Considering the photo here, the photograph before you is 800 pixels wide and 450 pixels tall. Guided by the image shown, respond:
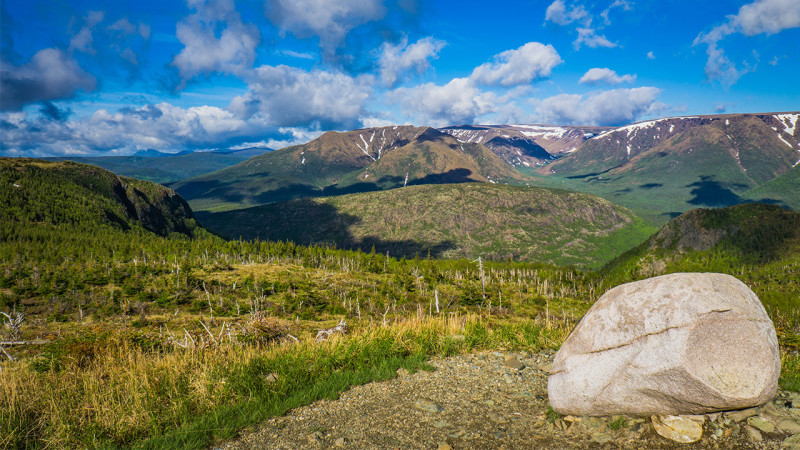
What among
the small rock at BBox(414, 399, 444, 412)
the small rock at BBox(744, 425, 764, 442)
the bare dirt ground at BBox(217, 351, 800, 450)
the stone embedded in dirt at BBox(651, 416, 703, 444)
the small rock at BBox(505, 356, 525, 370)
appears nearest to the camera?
the small rock at BBox(744, 425, 764, 442)

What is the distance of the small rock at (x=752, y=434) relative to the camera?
20.8 feet

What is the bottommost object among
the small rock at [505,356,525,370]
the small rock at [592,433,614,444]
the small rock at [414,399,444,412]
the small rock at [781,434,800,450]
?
the small rock at [505,356,525,370]

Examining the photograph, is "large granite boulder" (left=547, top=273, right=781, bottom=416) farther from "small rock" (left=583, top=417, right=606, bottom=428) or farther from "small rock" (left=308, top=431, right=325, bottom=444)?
"small rock" (left=308, top=431, right=325, bottom=444)

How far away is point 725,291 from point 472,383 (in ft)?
20.3

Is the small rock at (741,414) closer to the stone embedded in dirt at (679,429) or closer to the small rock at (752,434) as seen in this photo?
the small rock at (752,434)

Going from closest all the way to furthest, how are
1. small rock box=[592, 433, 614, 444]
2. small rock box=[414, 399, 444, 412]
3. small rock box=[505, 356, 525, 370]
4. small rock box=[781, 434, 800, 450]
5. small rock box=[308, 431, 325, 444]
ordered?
small rock box=[781, 434, 800, 450], small rock box=[592, 433, 614, 444], small rock box=[308, 431, 325, 444], small rock box=[414, 399, 444, 412], small rock box=[505, 356, 525, 370]

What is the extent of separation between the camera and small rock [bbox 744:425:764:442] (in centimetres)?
634

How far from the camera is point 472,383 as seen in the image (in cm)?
981

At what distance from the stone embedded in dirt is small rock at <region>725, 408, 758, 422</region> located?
677mm

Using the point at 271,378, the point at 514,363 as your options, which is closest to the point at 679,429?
the point at 514,363

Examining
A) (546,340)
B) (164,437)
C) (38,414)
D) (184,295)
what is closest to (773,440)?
(546,340)

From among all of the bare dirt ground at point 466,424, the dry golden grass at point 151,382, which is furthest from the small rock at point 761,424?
the dry golden grass at point 151,382

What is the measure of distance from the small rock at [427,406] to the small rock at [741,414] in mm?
5672

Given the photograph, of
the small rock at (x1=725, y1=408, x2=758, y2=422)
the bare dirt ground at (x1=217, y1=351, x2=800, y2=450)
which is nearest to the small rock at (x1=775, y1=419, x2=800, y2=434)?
the bare dirt ground at (x1=217, y1=351, x2=800, y2=450)
